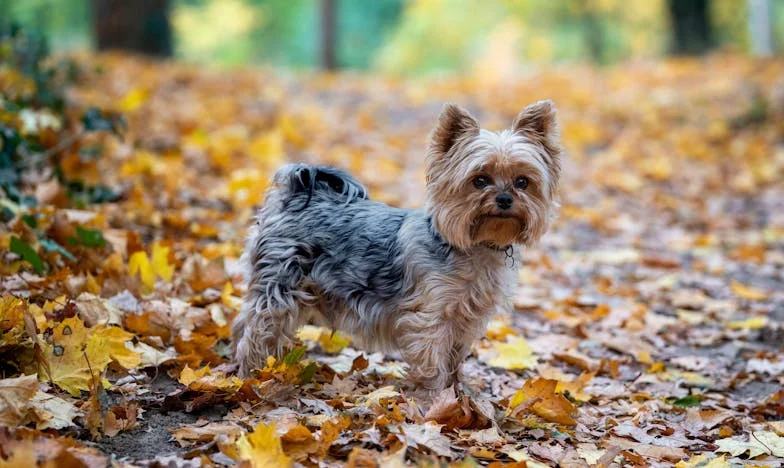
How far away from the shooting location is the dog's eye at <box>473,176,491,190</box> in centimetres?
433

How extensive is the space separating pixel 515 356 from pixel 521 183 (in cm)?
141

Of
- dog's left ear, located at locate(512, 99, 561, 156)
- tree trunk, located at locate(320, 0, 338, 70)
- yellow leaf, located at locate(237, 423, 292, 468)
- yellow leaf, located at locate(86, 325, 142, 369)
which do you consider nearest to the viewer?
yellow leaf, located at locate(237, 423, 292, 468)

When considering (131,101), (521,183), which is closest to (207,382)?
(521,183)

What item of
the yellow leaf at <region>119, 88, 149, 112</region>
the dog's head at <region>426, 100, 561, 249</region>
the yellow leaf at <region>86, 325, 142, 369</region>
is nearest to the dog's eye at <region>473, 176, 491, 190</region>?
the dog's head at <region>426, 100, 561, 249</region>

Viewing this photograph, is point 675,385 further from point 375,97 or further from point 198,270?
point 375,97

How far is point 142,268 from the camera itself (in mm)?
5207

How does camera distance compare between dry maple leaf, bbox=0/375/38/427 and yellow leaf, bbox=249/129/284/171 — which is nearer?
dry maple leaf, bbox=0/375/38/427

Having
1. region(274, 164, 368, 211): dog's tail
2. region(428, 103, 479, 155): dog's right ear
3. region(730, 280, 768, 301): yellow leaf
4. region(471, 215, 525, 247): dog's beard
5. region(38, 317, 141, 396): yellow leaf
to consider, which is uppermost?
region(428, 103, 479, 155): dog's right ear

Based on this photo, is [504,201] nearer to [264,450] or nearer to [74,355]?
[264,450]

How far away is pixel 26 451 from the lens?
276cm

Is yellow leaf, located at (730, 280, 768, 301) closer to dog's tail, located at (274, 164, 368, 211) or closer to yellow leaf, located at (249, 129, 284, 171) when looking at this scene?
dog's tail, located at (274, 164, 368, 211)

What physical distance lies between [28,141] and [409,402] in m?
3.83

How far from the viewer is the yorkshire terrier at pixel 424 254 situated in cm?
431

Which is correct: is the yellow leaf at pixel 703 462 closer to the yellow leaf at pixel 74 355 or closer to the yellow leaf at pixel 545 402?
the yellow leaf at pixel 545 402
